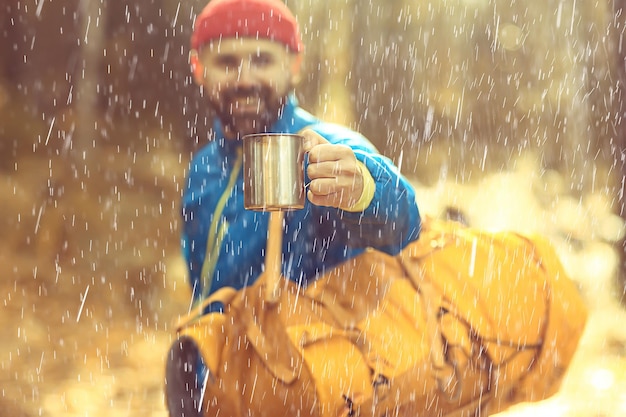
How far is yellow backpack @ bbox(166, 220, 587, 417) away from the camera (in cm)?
119

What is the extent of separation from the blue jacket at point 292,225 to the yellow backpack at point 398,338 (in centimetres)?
3

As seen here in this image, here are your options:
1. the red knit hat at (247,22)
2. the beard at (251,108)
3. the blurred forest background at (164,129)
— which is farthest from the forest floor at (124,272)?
the red knit hat at (247,22)

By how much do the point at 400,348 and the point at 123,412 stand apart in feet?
1.75

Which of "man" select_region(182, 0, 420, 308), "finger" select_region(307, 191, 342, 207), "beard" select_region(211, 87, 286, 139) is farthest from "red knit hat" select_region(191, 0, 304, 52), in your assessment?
"finger" select_region(307, 191, 342, 207)

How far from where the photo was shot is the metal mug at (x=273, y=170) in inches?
43.9

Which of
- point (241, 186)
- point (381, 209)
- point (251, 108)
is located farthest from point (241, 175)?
point (381, 209)

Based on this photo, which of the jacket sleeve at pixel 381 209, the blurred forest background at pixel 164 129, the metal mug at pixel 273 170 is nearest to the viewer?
the metal mug at pixel 273 170

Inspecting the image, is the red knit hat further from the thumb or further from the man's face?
the thumb

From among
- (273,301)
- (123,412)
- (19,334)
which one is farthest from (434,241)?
(19,334)

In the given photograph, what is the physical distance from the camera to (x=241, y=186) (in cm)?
128

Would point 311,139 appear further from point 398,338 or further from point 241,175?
point 398,338

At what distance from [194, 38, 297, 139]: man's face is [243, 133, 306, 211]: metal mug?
0.16 m

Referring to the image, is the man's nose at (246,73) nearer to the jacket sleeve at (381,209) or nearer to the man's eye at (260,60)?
the man's eye at (260,60)

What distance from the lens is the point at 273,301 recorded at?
1238 mm
